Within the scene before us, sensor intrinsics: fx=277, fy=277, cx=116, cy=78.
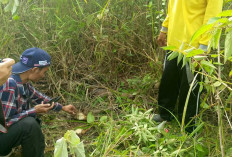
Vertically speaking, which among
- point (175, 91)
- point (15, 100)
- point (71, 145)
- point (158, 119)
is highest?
point (71, 145)

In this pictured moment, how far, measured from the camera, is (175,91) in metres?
2.41

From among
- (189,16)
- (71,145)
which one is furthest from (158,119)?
(71,145)

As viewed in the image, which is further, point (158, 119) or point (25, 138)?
point (158, 119)

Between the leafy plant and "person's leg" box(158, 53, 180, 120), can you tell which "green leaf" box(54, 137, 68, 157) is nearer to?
the leafy plant

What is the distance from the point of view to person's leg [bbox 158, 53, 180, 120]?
227cm

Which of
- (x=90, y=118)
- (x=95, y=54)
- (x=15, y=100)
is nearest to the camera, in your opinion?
(x=15, y=100)

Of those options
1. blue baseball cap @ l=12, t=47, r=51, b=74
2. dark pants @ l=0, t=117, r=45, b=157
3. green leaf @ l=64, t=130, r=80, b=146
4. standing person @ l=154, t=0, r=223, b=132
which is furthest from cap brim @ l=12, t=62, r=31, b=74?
green leaf @ l=64, t=130, r=80, b=146

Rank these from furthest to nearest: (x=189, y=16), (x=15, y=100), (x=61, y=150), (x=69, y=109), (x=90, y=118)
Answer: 1. (x=90, y=118)
2. (x=69, y=109)
3. (x=189, y=16)
4. (x=15, y=100)
5. (x=61, y=150)

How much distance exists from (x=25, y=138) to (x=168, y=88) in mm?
1225

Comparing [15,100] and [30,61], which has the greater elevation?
[30,61]

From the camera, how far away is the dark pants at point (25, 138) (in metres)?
1.75

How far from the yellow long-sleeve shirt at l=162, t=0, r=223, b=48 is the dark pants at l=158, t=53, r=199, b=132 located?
0.90ft

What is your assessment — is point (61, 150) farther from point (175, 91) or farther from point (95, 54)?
point (95, 54)

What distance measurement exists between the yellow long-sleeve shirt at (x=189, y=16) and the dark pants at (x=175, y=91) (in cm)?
27
